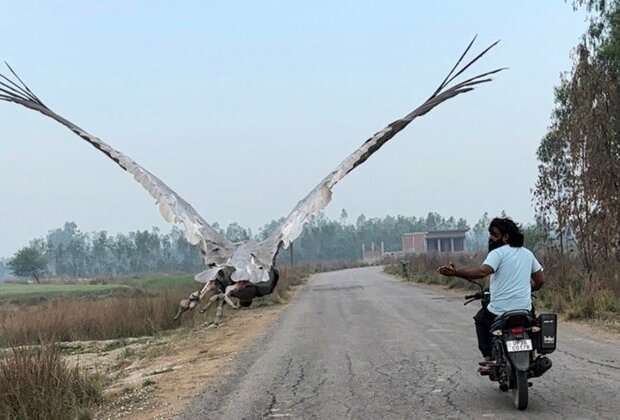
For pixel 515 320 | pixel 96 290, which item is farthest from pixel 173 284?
pixel 515 320

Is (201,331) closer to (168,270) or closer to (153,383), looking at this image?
(153,383)

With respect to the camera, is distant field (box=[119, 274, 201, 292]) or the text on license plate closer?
the text on license plate

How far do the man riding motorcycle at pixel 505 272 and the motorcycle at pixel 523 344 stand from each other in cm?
13

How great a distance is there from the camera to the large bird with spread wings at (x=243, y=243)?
885 cm

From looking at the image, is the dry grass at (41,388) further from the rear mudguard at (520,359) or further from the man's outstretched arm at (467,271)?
the rear mudguard at (520,359)

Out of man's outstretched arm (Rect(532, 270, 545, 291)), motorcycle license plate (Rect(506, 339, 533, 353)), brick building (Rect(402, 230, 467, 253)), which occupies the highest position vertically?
brick building (Rect(402, 230, 467, 253))

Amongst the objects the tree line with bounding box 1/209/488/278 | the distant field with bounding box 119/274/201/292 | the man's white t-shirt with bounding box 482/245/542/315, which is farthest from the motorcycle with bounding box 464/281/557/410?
the tree line with bounding box 1/209/488/278

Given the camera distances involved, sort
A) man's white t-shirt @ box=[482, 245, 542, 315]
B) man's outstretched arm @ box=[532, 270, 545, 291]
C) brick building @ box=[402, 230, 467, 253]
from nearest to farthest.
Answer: man's white t-shirt @ box=[482, 245, 542, 315], man's outstretched arm @ box=[532, 270, 545, 291], brick building @ box=[402, 230, 467, 253]

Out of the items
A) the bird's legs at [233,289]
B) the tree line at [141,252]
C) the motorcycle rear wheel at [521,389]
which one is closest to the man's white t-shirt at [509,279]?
A: the motorcycle rear wheel at [521,389]

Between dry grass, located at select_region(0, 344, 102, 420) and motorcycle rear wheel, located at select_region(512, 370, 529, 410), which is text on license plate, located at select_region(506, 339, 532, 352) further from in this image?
dry grass, located at select_region(0, 344, 102, 420)

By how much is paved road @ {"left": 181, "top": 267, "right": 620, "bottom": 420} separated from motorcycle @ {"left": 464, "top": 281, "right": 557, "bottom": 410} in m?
0.25

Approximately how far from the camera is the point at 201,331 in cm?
1664

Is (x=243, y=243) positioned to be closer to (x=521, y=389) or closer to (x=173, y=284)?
(x=521, y=389)

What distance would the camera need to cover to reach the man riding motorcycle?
6941mm
